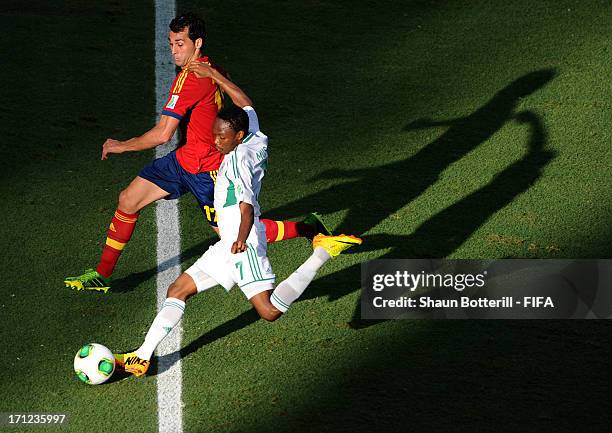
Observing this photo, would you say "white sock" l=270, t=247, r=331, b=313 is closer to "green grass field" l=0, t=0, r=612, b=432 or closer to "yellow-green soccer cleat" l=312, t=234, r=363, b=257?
"yellow-green soccer cleat" l=312, t=234, r=363, b=257

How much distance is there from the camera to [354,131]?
11.1 meters

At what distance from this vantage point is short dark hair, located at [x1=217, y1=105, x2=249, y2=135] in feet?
25.6

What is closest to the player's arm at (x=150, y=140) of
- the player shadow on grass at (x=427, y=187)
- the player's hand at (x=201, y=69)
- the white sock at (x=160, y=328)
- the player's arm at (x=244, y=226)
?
the player's hand at (x=201, y=69)

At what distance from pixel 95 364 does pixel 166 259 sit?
1.79 metres

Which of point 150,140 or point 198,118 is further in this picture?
point 198,118

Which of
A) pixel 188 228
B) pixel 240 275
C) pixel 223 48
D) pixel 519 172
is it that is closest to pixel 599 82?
pixel 519 172

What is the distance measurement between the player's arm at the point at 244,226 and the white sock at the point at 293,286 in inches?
17.1

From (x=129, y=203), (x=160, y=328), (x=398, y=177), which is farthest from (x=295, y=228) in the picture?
(x=160, y=328)

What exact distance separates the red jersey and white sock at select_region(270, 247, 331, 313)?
1.15 meters

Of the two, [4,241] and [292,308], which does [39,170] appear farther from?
[292,308]

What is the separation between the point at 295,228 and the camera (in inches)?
360

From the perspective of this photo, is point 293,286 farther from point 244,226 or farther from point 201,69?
point 201,69

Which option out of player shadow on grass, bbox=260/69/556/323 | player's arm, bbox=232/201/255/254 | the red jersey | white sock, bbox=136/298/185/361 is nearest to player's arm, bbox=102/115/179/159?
the red jersey

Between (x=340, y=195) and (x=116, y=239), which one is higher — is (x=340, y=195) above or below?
above
